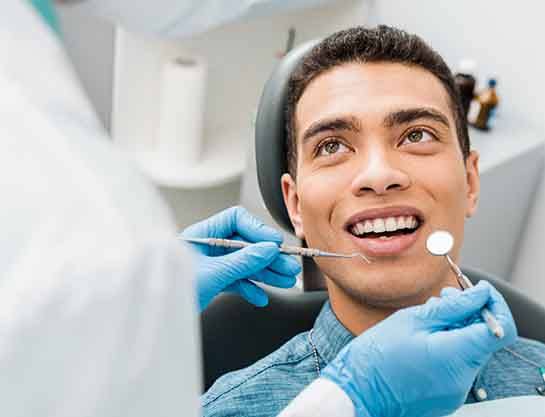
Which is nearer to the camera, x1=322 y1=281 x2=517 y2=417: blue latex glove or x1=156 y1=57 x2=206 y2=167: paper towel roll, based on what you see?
x1=322 y1=281 x2=517 y2=417: blue latex glove

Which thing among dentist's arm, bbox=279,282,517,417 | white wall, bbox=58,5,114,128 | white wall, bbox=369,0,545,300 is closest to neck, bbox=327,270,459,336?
dentist's arm, bbox=279,282,517,417

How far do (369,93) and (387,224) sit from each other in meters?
0.23

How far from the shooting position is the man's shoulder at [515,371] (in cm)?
130

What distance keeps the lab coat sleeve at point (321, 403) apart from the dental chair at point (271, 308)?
Answer: 0.43m

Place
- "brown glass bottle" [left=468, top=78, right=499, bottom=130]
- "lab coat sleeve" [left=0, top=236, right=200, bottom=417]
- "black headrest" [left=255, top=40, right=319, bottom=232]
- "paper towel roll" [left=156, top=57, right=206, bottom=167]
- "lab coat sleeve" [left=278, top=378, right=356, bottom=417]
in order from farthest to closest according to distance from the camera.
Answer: "paper towel roll" [left=156, top=57, right=206, bottom=167] < "brown glass bottle" [left=468, top=78, right=499, bottom=130] < "black headrest" [left=255, top=40, right=319, bottom=232] < "lab coat sleeve" [left=278, top=378, right=356, bottom=417] < "lab coat sleeve" [left=0, top=236, right=200, bottom=417]

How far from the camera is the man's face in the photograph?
129cm

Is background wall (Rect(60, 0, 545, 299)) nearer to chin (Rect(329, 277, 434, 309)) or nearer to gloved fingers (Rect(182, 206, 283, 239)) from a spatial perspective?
gloved fingers (Rect(182, 206, 283, 239))

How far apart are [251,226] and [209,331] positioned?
0.22 meters

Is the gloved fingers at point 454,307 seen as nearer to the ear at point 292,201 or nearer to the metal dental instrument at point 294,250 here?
the metal dental instrument at point 294,250

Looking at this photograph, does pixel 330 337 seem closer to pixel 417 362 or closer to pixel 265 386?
pixel 265 386

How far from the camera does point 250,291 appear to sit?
1.42 m

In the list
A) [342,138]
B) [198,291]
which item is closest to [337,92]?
[342,138]

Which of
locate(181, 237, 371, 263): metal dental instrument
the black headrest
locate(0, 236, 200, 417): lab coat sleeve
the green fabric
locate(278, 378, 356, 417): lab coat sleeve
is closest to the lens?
locate(0, 236, 200, 417): lab coat sleeve

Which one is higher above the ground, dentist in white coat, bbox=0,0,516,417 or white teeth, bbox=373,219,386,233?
dentist in white coat, bbox=0,0,516,417
